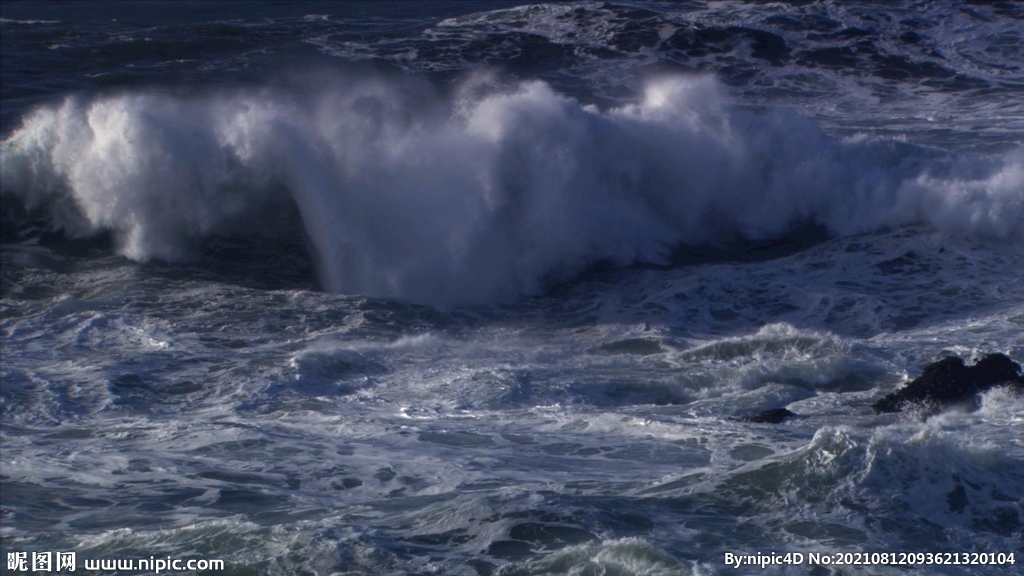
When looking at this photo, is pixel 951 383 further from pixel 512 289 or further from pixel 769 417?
pixel 512 289

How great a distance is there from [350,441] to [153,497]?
1.57 m

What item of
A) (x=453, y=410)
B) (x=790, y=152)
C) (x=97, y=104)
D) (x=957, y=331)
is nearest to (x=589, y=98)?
(x=790, y=152)

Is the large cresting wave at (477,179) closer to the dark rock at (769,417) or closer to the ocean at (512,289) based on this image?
the ocean at (512,289)

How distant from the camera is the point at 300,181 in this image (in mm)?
14734

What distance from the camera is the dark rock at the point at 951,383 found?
334 inches

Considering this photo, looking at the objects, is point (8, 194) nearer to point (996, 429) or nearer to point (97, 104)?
point (97, 104)

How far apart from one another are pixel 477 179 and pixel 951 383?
7.58 m

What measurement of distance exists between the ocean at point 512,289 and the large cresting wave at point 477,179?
56 millimetres

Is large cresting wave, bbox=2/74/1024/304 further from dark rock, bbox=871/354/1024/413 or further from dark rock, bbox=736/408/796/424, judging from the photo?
dark rock, bbox=871/354/1024/413

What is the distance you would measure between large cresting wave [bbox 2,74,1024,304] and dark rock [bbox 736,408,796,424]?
5369mm

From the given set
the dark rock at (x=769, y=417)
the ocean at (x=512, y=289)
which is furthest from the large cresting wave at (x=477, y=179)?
the dark rock at (x=769, y=417)

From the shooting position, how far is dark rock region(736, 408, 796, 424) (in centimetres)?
830

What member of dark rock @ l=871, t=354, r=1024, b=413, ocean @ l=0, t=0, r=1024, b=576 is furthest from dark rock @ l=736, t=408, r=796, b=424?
dark rock @ l=871, t=354, r=1024, b=413

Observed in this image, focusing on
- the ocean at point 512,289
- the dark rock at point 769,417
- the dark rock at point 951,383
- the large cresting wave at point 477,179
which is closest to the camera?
the ocean at point 512,289
